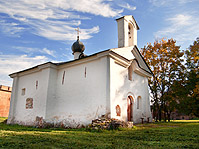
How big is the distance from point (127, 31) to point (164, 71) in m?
8.22

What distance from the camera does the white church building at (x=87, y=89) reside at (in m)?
10.0

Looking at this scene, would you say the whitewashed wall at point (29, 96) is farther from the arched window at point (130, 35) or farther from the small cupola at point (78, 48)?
the arched window at point (130, 35)

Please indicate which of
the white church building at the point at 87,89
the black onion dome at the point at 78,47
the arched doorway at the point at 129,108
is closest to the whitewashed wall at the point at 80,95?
the white church building at the point at 87,89

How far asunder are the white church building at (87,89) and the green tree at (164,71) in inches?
196

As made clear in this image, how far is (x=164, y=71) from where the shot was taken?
61.4ft

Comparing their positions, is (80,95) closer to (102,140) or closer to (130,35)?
(102,140)

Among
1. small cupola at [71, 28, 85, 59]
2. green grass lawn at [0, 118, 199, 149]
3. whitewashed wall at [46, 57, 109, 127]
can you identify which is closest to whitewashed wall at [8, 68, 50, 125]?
whitewashed wall at [46, 57, 109, 127]

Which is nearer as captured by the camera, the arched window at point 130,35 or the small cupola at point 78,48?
the arched window at point 130,35

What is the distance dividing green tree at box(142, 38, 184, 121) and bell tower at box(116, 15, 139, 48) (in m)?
6.25

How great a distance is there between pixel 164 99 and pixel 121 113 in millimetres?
9523

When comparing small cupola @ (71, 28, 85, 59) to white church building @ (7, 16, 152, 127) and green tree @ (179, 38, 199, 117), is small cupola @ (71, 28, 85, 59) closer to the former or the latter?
white church building @ (7, 16, 152, 127)

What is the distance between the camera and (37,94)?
1240 cm

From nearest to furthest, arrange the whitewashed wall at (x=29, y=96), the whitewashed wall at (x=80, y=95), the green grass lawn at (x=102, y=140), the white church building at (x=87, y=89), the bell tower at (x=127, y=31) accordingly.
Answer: the green grass lawn at (x=102, y=140)
the whitewashed wall at (x=80, y=95)
the white church building at (x=87, y=89)
the whitewashed wall at (x=29, y=96)
the bell tower at (x=127, y=31)

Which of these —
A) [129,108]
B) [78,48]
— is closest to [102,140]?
[129,108]
